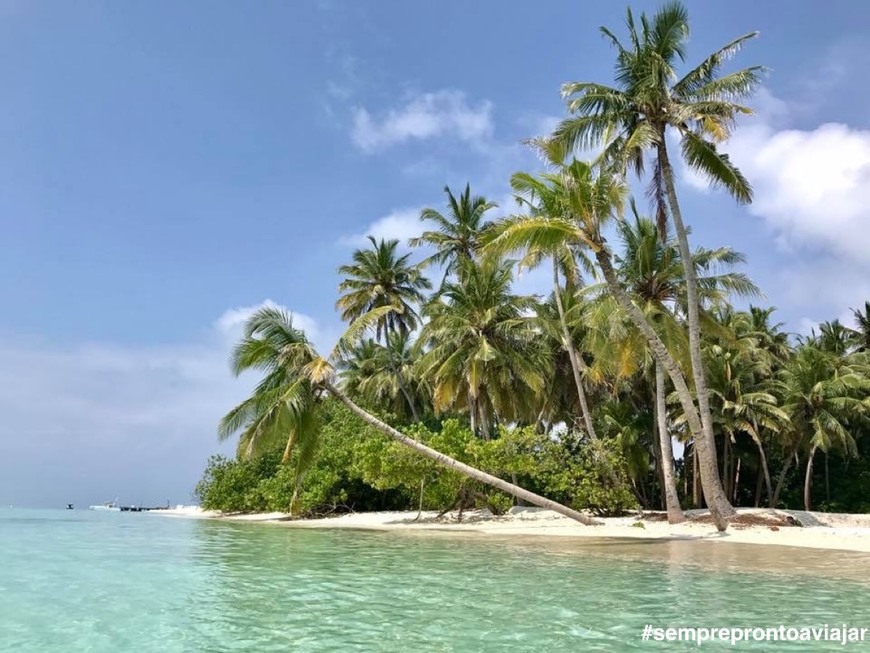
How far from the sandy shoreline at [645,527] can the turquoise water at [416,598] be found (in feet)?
10.0

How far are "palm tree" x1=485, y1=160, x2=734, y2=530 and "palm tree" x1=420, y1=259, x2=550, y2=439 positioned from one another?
8350 millimetres

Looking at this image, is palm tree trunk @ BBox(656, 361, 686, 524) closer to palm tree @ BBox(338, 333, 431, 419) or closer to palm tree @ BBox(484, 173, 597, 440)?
palm tree @ BBox(484, 173, 597, 440)

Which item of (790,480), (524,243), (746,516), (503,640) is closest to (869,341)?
(790,480)

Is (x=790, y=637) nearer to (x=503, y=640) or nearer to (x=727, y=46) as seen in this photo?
(x=503, y=640)

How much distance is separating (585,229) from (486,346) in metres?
9.39

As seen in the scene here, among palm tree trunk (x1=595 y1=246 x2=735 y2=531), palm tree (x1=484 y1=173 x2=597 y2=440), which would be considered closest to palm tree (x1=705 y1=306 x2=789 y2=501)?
palm tree (x1=484 y1=173 x2=597 y2=440)

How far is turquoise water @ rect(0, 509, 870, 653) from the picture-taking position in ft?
17.8

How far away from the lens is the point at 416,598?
727cm

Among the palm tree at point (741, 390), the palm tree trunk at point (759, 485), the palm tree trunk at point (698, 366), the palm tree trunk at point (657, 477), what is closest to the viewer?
the palm tree trunk at point (698, 366)

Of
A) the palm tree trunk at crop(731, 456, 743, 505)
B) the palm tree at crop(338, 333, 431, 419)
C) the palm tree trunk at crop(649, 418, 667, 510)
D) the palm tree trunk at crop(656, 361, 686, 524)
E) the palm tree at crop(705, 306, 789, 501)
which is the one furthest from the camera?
the palm tree at crop(338, 333, 431, 419)

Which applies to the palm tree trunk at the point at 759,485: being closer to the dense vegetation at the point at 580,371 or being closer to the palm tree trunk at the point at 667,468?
the dense vegetation at the point at 580,371

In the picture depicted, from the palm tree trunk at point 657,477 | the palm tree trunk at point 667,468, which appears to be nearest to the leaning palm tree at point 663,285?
the palm tree trunk at point 667,468

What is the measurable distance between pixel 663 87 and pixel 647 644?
1643cm

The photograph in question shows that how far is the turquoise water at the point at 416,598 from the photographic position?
542 cm
